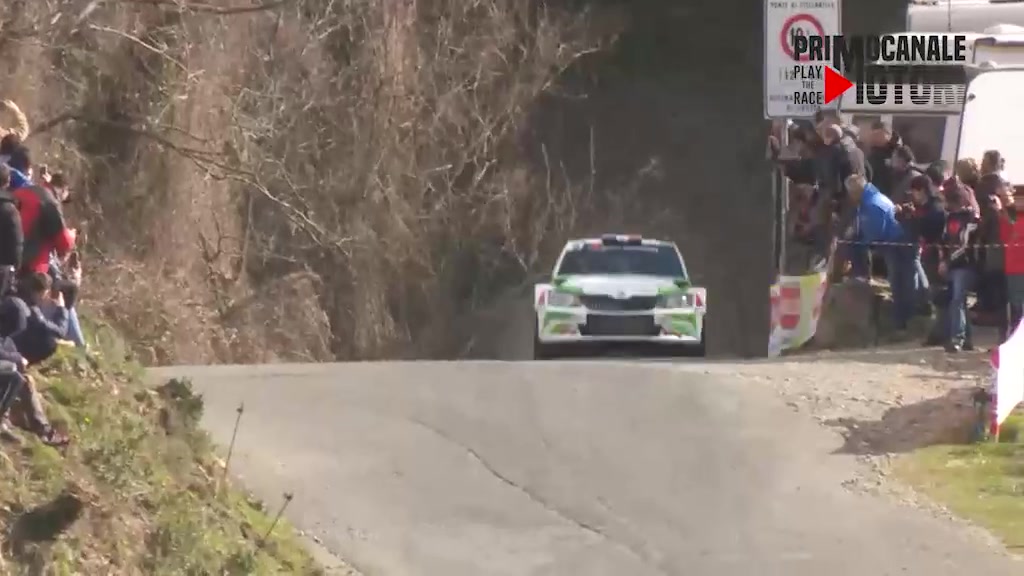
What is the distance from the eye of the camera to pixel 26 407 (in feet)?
29.3

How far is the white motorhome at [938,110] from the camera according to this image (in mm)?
19219

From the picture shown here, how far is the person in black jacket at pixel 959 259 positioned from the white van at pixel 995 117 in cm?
253

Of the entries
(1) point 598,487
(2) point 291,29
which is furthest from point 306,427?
(2) point 291,29

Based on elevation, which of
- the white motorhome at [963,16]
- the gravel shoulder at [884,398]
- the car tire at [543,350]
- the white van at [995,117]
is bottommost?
the car tire at [543,350]

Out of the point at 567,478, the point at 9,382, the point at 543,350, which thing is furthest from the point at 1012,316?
the point at 9,382

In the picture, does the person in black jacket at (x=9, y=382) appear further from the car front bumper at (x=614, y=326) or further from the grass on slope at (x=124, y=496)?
the car front bumper at (x=614, y=326)

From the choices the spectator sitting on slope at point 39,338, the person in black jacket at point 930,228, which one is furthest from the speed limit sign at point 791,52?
the spectator sitting on slope at point 39,338

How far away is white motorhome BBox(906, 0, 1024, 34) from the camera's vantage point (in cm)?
2227

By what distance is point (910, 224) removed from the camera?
17281 millimetres

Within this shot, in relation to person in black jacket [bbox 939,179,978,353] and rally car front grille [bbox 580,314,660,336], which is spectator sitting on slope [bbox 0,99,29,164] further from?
person in black jacket [bbox 939,179,978,353]

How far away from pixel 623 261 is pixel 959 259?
15.7ft

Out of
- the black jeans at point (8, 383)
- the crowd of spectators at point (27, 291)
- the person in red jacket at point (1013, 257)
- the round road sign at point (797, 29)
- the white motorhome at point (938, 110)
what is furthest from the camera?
the white motorhome at point (938, 110)

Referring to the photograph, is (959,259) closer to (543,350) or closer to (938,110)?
(543,350)

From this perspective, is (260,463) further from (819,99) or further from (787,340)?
(819,99)
